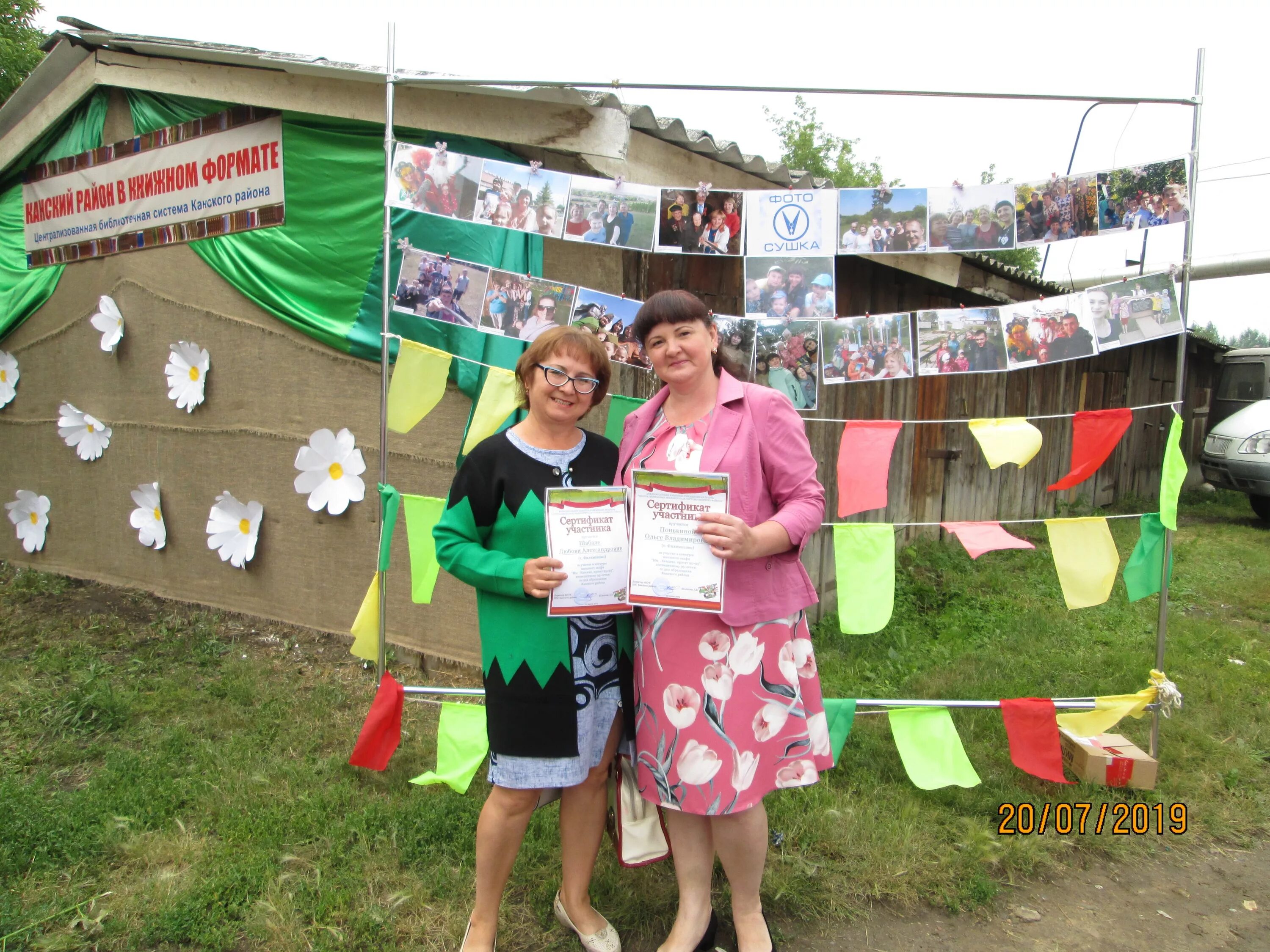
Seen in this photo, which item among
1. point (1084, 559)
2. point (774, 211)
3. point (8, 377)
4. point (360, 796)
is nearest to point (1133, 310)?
point (1084, 559)

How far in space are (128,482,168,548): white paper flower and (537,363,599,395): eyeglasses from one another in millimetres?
4437

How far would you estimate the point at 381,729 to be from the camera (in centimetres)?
322

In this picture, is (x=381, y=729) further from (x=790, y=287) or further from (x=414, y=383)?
(x=790, y=287)

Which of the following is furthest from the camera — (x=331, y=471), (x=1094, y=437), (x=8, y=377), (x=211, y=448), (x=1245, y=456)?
(x=1245, y=456)

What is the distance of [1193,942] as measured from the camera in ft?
8.51

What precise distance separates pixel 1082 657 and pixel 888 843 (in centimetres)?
262

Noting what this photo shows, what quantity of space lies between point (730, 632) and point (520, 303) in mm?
1713

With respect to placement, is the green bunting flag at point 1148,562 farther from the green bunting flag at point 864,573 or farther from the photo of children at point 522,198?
the photo of children at point 522,198

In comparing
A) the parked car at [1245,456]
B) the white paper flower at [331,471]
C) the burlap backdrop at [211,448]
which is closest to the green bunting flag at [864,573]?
the burlap backdrop at [211,448]

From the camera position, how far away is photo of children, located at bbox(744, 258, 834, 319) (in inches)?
128

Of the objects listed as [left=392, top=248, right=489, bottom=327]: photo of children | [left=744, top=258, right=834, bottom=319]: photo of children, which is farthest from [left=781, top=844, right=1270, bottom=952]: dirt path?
[left=392, top=248, right=489, bottom=327]: photo of children

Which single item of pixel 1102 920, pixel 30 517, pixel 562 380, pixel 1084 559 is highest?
pixel 562 380

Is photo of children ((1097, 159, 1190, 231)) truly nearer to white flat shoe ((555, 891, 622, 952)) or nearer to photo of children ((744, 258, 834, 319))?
photo of children ((744, 258, 834, 319))

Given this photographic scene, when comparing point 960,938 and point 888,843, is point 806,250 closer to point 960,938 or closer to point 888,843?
point 888,843
